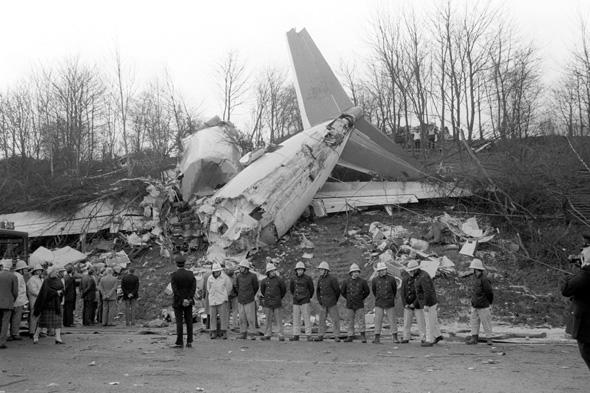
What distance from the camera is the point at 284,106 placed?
1652 inches

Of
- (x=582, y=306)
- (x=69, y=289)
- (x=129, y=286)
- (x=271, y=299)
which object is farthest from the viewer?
(x=129, y=286)

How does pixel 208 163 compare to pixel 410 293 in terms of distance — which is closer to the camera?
pixel 410 293

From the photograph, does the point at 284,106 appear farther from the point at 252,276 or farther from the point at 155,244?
the point at 252,276

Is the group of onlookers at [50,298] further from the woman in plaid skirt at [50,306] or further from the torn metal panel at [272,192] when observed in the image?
the torn metal panel at [272,192]

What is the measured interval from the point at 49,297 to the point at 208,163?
397 inches

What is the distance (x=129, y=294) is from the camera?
14.5 m

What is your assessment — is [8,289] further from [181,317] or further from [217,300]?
[217,300]

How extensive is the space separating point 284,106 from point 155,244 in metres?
23.8

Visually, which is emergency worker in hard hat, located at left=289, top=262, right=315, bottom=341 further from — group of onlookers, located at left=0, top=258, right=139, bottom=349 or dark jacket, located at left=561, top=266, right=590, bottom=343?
dark jacket, located at left=561, top=266, right=590, bottom=343

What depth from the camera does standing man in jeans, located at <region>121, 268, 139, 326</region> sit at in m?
14.4

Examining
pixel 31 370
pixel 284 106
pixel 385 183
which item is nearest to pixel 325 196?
pixel 385 183

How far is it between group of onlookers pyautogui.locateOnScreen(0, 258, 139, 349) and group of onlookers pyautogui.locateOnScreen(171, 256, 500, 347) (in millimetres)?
2603

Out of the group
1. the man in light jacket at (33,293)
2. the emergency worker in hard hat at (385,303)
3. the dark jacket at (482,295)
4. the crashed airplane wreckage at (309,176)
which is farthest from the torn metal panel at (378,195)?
the man in light jacket at (33,293)

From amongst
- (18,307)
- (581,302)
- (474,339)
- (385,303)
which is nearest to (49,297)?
(18,307)
